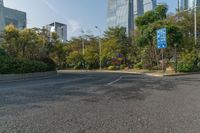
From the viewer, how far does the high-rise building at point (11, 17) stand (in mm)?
71875

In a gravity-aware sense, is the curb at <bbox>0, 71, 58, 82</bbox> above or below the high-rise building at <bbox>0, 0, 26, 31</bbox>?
below

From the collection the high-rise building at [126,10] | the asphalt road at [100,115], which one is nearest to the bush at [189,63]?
the asphalt road at [100,115]

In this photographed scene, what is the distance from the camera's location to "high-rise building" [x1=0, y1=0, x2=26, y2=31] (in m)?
71.9

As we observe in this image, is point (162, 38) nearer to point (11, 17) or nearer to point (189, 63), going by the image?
point (189, 63)

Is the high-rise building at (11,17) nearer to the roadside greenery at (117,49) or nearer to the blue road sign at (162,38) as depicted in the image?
the roadside greenery at (117,49)

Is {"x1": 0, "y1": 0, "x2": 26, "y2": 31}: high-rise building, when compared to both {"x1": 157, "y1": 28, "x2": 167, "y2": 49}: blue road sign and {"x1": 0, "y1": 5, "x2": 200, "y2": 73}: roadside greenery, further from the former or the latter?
{"x1": 157, "y1": 28, "x2": 167, "y2": 49}: blue road sign

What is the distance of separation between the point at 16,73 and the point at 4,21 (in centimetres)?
5788

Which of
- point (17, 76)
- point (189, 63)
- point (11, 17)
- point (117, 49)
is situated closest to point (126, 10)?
point (11, 17)

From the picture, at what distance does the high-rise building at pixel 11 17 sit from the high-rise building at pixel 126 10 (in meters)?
30.5

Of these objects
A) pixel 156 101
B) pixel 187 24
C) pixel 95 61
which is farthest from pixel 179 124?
pixel 95 61

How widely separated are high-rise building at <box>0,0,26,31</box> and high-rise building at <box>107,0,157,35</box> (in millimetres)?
30456

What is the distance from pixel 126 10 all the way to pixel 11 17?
38.4m

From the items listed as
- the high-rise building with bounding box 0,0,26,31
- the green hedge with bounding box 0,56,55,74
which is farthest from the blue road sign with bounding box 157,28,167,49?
the high-rise building with bounding box 0,0,26,31

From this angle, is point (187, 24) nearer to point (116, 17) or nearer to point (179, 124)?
point (179, 124)
